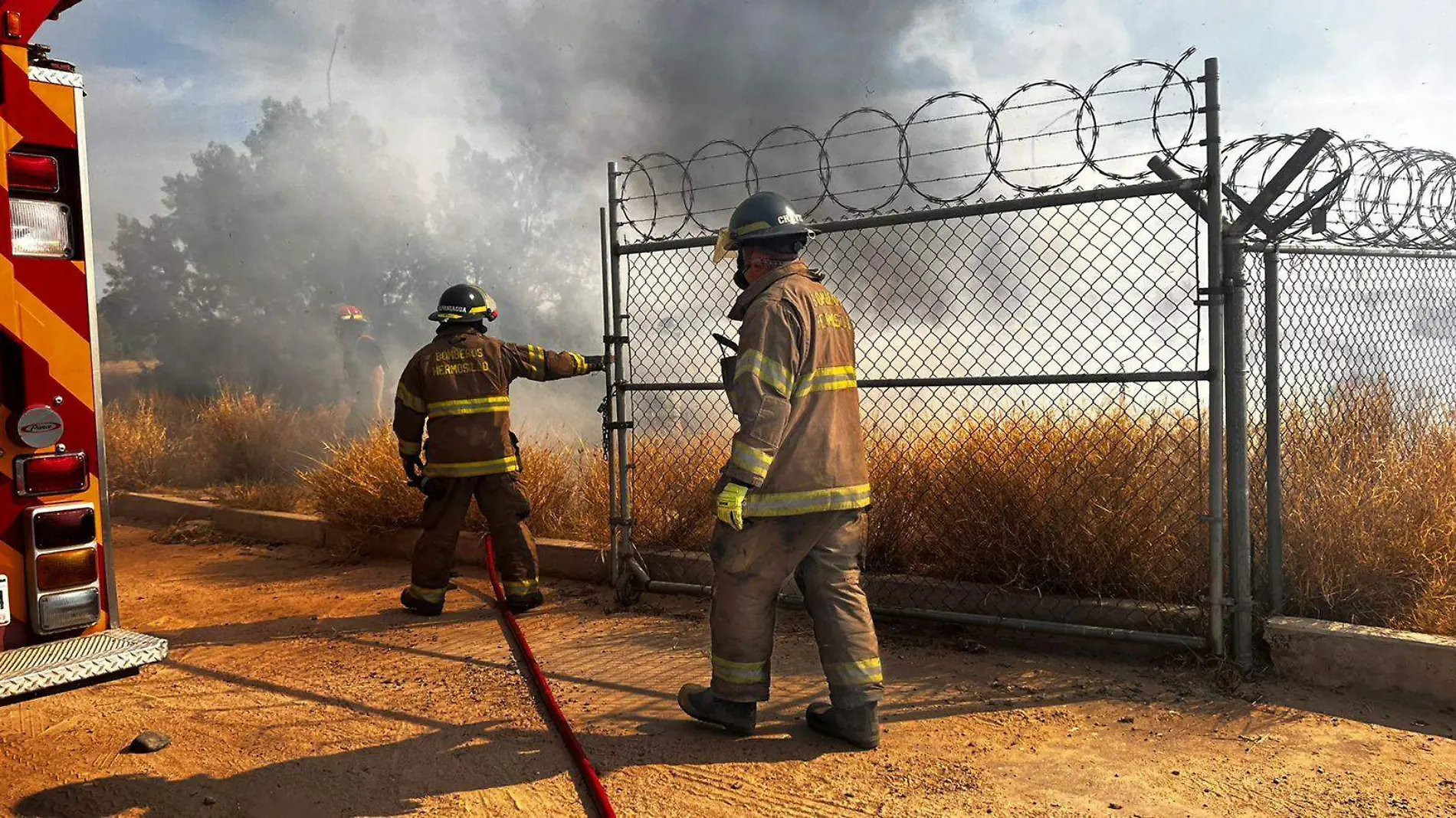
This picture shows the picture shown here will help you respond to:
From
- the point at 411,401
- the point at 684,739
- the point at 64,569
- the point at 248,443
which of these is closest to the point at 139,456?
the point at 248,443

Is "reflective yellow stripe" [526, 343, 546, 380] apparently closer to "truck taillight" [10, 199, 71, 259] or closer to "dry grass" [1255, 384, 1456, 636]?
"truck taillight" [10, 199, 71, 259]

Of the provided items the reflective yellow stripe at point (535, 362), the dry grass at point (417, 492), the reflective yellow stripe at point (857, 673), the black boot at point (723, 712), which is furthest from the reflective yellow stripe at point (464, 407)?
the reflective yellow stripe at point (857, 673)

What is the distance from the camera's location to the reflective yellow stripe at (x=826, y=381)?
3.56 m

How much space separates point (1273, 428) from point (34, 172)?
460cm

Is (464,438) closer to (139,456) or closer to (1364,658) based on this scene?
(1364,658)

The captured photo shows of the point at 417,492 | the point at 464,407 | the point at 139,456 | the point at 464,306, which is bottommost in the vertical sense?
the point at 417,492

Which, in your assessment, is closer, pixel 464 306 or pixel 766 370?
pixel 766 370

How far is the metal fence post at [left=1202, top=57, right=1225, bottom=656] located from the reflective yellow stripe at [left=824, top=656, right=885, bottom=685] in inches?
60.7

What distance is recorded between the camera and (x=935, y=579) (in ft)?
16.4

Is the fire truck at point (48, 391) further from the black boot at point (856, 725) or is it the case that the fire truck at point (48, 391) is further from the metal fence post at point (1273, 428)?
the metal fence post at point (1273, 428)

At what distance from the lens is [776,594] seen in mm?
3668

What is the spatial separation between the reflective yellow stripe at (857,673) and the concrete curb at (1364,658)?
1.74m

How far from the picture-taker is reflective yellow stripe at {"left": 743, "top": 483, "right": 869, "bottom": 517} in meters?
3.53

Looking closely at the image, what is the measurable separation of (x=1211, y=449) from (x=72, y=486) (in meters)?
4.09
